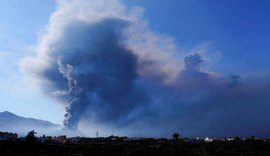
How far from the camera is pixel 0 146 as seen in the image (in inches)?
3460

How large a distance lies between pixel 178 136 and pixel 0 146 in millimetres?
119201

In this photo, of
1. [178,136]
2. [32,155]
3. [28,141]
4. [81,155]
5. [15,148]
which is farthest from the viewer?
[178,136]

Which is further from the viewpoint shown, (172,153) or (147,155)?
(172,153)

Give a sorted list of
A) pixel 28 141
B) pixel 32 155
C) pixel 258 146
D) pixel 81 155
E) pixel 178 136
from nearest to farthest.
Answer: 1. pixel 32 155
2. pixel 81 155
3. pixel 28 141
4. pixel 258 146
5. pixel 178 136

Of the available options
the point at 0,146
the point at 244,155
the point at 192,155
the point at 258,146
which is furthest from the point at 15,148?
the point at 258,146

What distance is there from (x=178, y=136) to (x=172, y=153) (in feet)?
359

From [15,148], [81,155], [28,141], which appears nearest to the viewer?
[81,155]

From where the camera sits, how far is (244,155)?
83.2m

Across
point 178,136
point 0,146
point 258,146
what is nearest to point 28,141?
point 0,146

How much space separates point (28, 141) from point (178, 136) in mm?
105721

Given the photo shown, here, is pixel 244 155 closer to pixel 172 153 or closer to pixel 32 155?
pixel 172 153

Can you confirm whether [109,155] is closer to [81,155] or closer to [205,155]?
[81,155]

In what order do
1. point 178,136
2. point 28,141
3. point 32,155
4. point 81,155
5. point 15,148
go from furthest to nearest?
point 178,136, point 28,141, point 15,148, point 81,155, point 32,155

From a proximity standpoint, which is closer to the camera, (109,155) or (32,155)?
(32,155)
